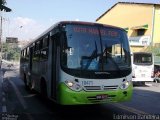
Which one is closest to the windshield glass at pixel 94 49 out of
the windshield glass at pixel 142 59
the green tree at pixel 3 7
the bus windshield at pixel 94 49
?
the bus windshield at pixel 94 49

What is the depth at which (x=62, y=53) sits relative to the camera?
10.4 metres

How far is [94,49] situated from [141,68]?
1304 centimetres

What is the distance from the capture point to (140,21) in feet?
153

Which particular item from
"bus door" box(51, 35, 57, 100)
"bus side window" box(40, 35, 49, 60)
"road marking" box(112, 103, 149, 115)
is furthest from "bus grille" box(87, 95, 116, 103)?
"bus side window" box(40, 35, 49, 60)

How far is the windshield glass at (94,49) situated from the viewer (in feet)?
34.0

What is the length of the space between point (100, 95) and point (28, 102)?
16.1ft

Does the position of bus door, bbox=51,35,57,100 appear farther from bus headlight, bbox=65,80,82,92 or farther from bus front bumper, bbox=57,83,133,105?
bus headlight, bbox=65,80,82,92

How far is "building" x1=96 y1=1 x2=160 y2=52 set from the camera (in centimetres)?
4416

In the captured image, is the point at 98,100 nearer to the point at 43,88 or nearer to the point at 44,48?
the point at 43,88

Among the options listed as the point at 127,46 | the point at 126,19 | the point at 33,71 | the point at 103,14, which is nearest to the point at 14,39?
the point at 103,14

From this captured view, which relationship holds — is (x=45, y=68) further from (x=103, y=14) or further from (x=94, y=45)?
(x=103, y=14)

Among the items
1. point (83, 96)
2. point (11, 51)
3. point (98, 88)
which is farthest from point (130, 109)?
point (11, 51)

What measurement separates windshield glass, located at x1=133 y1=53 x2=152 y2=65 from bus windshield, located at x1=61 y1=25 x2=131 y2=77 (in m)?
12.4

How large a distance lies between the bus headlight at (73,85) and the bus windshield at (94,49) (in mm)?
434
